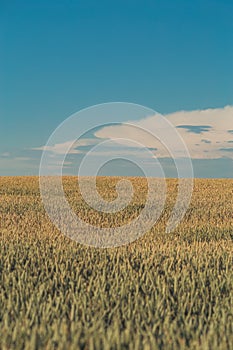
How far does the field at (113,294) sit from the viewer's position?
12.7 ft

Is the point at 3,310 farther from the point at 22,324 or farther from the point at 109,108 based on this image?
the point at 109,108

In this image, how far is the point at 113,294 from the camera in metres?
5.12

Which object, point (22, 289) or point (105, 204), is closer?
point (22, 289)

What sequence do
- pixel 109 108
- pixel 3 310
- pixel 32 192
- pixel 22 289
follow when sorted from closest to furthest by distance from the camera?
pixel 3 310
pixel 22 289
pixel 109 108
pixel 32 192

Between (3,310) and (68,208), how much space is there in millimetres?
8031

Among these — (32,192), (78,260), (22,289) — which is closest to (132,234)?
(78,260)

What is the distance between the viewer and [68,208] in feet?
41.9

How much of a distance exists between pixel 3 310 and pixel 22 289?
0.62m

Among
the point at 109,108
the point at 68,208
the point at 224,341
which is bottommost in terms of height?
the point at 224,341

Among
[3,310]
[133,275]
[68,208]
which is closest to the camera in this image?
[3,310]

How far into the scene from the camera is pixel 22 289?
5.36m

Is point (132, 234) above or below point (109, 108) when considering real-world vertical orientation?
below

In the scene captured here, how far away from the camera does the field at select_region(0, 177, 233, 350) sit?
387 centimetres

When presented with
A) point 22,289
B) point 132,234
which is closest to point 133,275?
point 22,289
